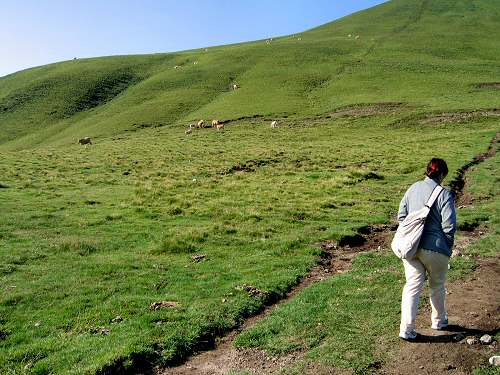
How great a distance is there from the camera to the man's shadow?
9250mm

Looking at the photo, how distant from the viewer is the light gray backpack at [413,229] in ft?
29.3

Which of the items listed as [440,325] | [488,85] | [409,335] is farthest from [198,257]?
[488,85]

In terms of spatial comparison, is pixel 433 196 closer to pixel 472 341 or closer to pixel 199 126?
pixel 472 341

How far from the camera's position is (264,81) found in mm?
94875

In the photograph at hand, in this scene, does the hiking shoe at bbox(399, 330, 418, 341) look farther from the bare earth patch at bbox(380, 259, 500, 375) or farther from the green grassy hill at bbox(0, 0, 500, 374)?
the green grassy hill at bbox(0, 0, 500, 374)

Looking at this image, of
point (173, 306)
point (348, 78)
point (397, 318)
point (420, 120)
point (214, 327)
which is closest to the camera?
point (397, 318)

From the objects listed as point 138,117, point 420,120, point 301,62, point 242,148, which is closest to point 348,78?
point 301,62

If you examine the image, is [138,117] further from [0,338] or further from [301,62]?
[0,338]

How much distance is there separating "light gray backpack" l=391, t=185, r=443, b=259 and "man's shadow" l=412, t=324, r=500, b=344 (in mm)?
1775

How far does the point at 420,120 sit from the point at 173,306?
56.8m

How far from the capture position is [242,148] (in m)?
51.7

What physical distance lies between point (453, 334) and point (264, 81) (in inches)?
3503

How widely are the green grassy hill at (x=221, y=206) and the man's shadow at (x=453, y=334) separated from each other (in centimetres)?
75

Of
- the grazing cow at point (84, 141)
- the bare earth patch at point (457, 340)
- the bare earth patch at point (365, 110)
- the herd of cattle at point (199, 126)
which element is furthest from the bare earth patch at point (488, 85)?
the bare earth patch at point (457, 340)
